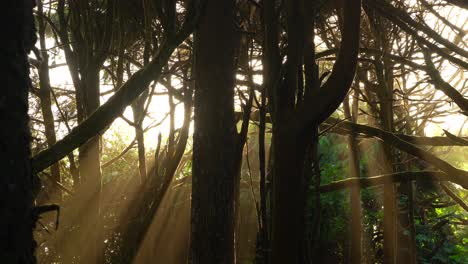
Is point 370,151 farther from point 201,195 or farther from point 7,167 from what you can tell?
point 7,167

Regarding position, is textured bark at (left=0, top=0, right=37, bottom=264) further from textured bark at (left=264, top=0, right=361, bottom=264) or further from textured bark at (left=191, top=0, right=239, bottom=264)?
textured bark at (left=191, top=0, right=239, bottom=264)

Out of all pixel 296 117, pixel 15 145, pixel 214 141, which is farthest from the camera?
pixel 214 141

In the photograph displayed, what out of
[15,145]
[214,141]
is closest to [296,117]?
[214,141]

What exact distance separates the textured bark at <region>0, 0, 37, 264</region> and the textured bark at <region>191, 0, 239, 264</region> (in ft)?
4.99

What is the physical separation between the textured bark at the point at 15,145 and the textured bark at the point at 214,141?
152cm

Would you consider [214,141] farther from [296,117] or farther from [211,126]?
[296,117]

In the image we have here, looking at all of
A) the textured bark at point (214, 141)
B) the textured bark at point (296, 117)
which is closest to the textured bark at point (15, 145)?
the textured bark at point (296, 117)

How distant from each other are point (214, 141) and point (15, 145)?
65.5 inches

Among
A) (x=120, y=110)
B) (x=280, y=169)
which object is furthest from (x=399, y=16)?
(x=120, y=110)

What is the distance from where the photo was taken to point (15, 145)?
1.00 metres

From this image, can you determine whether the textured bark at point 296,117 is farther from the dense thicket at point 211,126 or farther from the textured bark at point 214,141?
the textured bark at point 214,141

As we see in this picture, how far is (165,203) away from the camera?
20.9ft

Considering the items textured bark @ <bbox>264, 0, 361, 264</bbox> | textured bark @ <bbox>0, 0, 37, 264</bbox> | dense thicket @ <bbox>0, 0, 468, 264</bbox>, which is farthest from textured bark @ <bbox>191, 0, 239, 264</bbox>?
textured bark @ <bbox>0, 0, 37, 264</bbox>

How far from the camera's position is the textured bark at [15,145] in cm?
97
